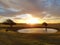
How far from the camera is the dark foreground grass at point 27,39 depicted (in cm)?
109

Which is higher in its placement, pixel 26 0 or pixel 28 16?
pixel 26 0

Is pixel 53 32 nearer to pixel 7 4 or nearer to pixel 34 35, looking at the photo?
pixel 34 35

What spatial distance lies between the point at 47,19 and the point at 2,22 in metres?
0.49

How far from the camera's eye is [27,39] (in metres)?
1.13

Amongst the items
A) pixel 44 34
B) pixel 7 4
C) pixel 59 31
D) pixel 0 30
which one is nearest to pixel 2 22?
pixel 0 30

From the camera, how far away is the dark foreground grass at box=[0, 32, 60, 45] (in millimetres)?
1088

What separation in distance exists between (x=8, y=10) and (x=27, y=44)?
453mm

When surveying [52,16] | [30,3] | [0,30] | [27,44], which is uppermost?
[30,3]

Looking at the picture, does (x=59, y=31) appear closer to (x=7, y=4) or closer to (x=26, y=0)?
(x=26, y=0)

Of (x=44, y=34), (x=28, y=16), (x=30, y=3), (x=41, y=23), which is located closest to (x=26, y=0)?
(x=30, y=3)

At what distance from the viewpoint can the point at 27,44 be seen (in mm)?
1069

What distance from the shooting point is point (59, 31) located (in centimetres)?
121

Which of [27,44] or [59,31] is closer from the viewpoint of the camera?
[27,44]

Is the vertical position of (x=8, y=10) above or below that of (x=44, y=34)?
above
